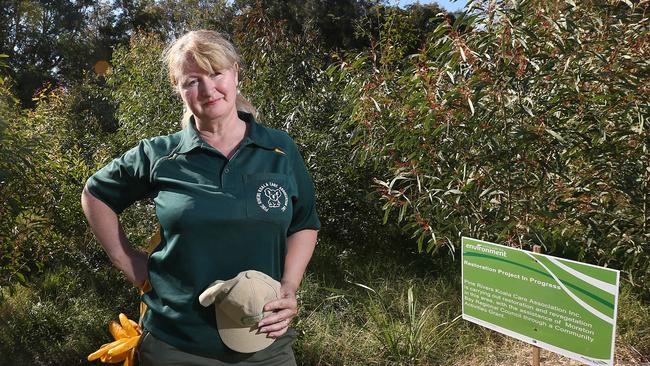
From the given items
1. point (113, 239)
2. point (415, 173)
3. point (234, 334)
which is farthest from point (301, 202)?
point (415, 173)

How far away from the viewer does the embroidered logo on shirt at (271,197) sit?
1550 mm

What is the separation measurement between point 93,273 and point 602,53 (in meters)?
3.79

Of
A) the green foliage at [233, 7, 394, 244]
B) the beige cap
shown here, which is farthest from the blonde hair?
the green foliage at [233, 7, 394, 244]

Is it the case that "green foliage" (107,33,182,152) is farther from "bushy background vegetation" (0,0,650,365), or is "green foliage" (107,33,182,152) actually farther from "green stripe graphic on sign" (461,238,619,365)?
"green stripe graphic on sign" (461,238,619,365)

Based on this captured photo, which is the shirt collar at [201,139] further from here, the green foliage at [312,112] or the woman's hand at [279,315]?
the green foliage at [312,112]

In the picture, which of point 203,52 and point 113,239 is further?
point 113,239

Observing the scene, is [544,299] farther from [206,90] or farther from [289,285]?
[206,90]

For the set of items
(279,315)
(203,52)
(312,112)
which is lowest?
(279,315)

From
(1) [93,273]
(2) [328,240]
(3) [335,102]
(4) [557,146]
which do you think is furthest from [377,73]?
(1) [93,273]

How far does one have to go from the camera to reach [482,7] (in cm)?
308

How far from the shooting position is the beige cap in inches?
58.2

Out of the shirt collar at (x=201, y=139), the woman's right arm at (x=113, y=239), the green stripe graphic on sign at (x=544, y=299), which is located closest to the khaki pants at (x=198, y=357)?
the woman's right arm at (x=113, y=239)

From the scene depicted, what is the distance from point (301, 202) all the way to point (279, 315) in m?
0.32

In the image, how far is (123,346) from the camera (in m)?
1.69
